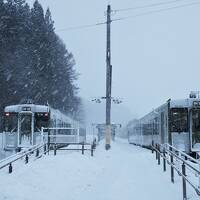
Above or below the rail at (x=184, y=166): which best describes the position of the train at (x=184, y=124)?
above

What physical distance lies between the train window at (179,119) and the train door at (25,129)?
8030 millimetres

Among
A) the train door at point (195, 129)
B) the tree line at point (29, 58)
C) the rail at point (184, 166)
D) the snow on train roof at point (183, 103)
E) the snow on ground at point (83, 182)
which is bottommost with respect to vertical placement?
the snow on ground at point (83, 182)

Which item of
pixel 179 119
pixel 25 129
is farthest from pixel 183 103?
pixel 25 129

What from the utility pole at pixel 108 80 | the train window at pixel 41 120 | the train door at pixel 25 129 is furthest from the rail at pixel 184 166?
the utility pole at pixel 108 80

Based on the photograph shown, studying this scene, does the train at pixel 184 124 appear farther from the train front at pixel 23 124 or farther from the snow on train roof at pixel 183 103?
the train front at pixel 23 124

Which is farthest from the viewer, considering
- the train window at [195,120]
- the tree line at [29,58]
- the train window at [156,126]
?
the tree line at [29,58]

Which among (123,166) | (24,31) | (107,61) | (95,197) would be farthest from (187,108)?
(24,31)

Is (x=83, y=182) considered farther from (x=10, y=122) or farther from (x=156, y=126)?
(x=156, y=126)

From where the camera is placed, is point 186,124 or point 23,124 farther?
point 23,124

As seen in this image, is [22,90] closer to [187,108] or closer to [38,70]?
[38,70]

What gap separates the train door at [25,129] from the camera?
28234 mm

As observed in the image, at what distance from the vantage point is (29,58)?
192 ft

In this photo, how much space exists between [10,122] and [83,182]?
13895mm

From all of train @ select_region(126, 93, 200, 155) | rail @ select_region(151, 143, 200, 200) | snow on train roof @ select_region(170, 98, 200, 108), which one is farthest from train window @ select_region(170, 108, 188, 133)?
rail @ select_region(151, 143, 200, 200)
